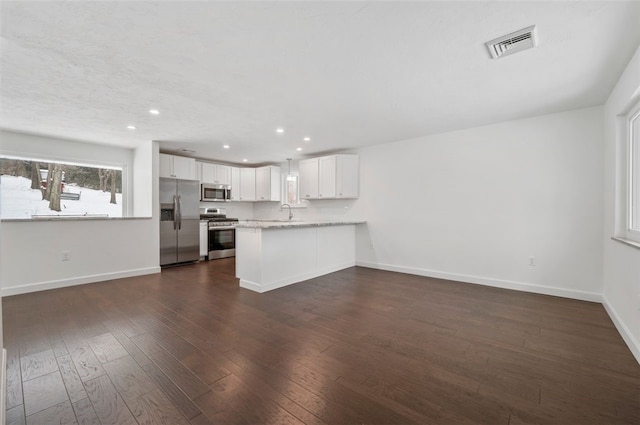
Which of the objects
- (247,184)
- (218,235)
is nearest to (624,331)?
(218,235)

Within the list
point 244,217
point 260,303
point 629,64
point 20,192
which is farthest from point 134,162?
point 629,64

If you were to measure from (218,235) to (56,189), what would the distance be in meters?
3.08

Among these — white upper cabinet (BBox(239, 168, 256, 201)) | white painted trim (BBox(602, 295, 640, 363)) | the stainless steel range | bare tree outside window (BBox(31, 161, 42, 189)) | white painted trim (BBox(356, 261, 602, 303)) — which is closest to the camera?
white painted trim (BBox(602, 295, 640, 363))

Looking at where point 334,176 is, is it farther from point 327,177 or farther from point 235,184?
point 235,184

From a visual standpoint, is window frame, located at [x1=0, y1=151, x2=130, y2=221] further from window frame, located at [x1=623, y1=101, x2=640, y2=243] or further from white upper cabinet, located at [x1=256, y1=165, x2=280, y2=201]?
window frame, located at [x1=623, y1=101, x2=640, y2=243]

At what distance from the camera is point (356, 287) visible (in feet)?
13.8

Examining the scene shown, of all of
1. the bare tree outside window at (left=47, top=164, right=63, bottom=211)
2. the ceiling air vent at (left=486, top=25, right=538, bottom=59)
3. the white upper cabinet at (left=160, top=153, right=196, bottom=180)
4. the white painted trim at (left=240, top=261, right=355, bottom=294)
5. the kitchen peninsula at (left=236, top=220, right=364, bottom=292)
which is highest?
the ceiling air vent at (left=486, top=25, right=538, bottom=59)

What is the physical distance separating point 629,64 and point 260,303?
14.7ft

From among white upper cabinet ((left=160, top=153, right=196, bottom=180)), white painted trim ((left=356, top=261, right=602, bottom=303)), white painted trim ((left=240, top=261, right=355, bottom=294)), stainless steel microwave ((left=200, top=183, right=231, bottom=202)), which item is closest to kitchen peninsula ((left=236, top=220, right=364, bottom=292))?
white painted trim ((left=240, top=261, right=355, bottom=294))

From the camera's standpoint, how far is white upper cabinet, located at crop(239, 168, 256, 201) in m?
7.54

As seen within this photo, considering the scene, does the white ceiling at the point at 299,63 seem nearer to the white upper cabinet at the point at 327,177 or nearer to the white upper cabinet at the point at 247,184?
the white upper cabinet at the point at 327,177

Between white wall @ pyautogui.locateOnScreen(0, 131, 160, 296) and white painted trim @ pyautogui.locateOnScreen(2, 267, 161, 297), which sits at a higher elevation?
white wall @ pyautogui.locateOnScreen(0, 131, 160, 296)

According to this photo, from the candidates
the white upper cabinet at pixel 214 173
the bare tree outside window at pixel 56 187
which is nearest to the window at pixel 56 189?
the bare tree outside window at pixel 56 187

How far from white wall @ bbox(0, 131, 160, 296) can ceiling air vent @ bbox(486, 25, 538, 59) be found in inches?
216
